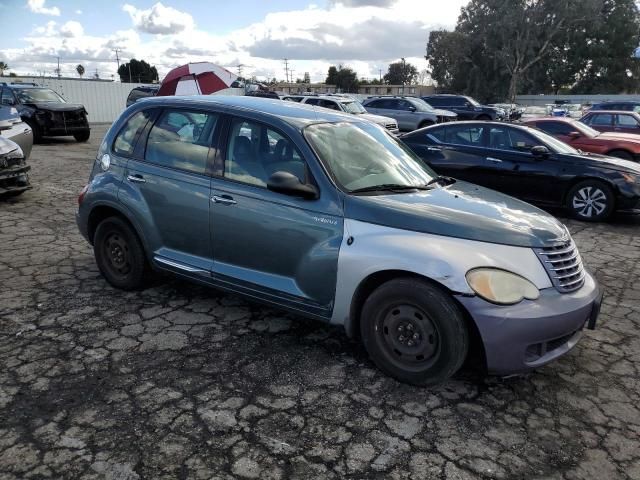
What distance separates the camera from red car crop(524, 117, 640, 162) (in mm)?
11570

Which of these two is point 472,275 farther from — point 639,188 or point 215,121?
point 639,188

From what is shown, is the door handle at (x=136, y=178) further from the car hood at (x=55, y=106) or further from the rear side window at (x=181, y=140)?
the car hood at (x=55, y=106)

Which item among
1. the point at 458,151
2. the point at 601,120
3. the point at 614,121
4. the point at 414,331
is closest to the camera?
the point at 414,331

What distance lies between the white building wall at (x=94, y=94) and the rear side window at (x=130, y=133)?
89.8 ft

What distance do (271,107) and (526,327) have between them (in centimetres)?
243

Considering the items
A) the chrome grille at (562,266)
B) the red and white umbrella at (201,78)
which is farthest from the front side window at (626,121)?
the chrome grille at (562,266)

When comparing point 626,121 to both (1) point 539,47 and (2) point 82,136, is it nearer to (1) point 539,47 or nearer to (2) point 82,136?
(2) point 82,136

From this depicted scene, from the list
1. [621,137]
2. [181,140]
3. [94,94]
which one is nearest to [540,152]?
[621,137]

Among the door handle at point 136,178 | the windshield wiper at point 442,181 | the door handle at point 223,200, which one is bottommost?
the door handle at point 223,200

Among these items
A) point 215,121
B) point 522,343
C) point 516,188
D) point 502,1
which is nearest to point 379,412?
point 522,343

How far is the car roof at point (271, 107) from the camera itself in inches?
150

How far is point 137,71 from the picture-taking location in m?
86.2

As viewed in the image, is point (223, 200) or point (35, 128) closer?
point (223, 200)

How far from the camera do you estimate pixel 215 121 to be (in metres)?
3.90
